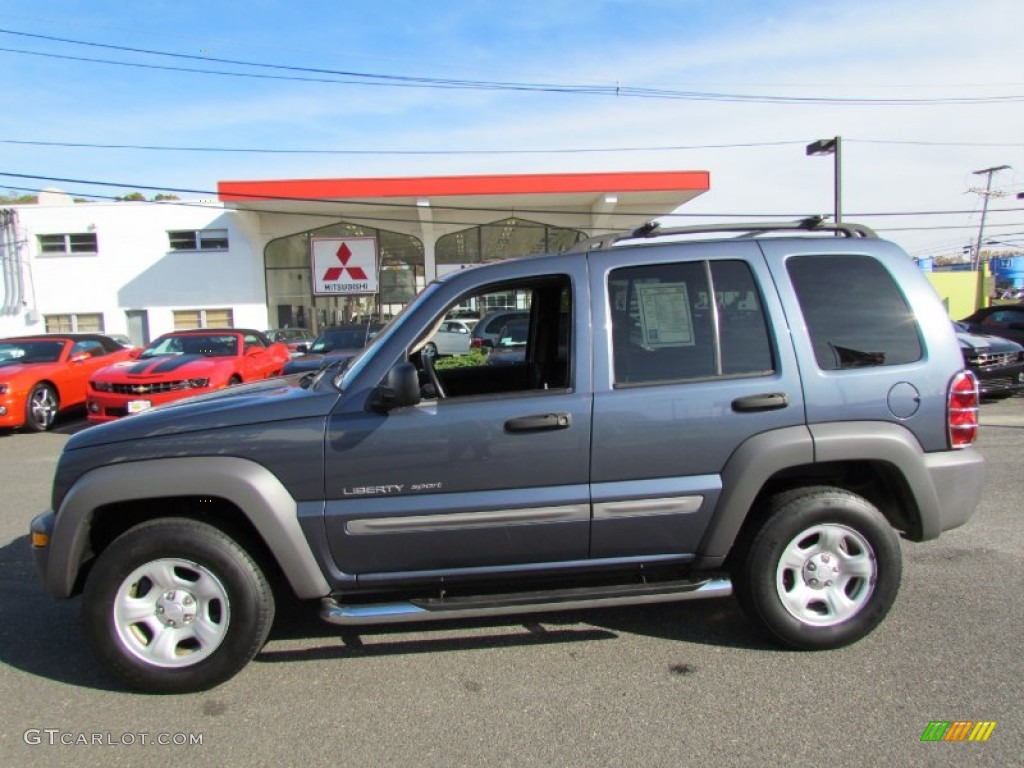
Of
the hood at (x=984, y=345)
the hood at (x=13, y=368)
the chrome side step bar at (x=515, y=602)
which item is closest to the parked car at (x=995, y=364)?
the hood at (x=984, y=345)

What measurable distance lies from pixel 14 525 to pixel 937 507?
21.1ft

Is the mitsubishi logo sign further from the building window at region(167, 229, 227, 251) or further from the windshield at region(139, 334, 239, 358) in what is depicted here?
the building window at region(167, 229, 227, 251)

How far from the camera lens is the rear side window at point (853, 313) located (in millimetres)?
3186

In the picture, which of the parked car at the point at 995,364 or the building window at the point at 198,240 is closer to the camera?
the parked car at the point at 995,364

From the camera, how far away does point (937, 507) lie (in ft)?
10.4

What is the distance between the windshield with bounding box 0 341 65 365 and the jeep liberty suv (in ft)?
32.1

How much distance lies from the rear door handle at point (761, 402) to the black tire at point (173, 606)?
230 cm

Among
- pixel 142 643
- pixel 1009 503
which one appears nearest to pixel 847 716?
pixel 142 643

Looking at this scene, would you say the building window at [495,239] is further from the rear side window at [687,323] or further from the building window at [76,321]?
the rear side window at [687,323]

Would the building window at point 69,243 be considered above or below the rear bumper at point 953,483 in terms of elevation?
above

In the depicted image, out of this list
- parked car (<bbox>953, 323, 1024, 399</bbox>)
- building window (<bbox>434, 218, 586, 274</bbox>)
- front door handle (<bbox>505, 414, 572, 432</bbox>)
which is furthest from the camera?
building window (<bbox>434, 218, 586, 274</bbox>)

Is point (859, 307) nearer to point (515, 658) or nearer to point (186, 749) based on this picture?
point (515, 658)

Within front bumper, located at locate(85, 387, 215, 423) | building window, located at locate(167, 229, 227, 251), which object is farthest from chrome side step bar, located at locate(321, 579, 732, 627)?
building window, located at locate(167, 229, 227, 251)

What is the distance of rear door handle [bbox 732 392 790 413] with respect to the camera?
3051 mm
